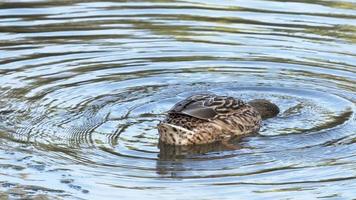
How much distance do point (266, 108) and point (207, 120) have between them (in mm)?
976

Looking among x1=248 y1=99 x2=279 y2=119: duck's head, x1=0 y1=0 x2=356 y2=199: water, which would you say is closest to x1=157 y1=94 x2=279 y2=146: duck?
x1=248 y1=99 x2=279 y2=119: duck's head

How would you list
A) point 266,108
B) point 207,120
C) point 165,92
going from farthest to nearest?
point 165,92
point 266,108
point 207,120

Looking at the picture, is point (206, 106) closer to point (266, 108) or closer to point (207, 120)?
point (207, 120)

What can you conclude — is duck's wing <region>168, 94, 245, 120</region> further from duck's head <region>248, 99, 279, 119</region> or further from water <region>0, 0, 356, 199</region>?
water <region>0, 0, 356, 199</region>

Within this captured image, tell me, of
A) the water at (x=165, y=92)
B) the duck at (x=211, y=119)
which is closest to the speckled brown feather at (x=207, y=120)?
the duck at (x=211, y=119)

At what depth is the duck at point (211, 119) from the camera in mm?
12641

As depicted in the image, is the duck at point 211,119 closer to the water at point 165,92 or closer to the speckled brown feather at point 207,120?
the speckled brown feather at point 207,120

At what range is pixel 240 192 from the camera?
10.7 meters

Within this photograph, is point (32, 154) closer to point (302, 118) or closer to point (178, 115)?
point (178, 115)

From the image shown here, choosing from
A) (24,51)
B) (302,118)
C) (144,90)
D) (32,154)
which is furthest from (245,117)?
(24,51)

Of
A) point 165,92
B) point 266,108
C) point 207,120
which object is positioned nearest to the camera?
point 207,120

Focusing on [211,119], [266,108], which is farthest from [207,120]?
[266,108]

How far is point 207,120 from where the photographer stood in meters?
13.1

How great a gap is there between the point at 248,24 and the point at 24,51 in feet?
12.2
